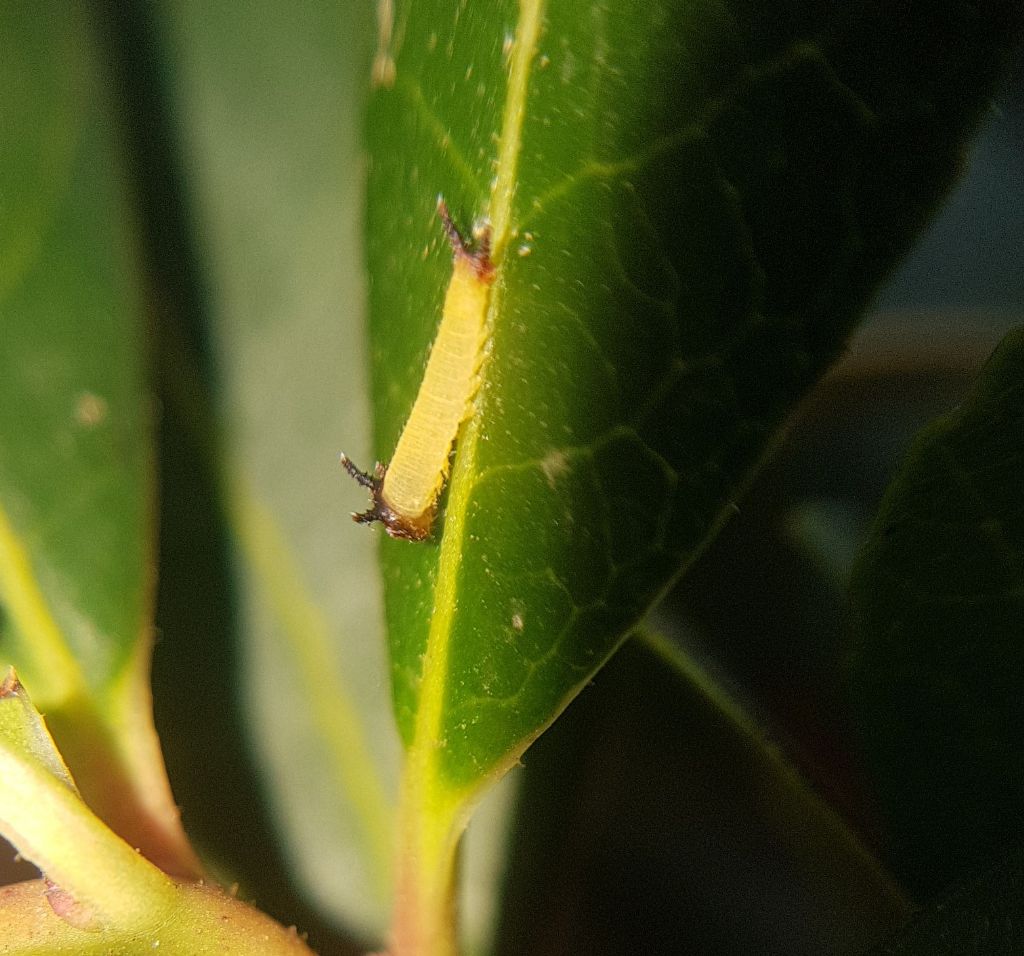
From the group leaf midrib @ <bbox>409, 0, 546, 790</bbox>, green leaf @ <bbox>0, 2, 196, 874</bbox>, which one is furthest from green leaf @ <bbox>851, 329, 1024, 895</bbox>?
green leaf @ <bbox>0, 2, 196, 874</bbox>

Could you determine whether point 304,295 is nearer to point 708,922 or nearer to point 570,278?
point 570,278

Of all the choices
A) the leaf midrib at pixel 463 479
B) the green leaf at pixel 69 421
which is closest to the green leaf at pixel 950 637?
the leaf midrib at pixel 463 479

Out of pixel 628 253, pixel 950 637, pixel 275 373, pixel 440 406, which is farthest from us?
pixel 275 373

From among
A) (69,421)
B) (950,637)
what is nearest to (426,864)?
(950,637)

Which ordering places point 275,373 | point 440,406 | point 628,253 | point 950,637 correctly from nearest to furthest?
point 628,253 → point 950,637 → point 440,406 → point 275,373

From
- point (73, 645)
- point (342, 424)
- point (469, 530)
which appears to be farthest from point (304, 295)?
point (469, 530)

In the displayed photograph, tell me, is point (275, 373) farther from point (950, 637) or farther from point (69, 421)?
point (950, 637)

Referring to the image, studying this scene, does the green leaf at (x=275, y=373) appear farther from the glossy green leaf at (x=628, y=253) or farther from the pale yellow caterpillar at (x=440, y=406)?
the glossy green leaf at (x=628, y=253)
